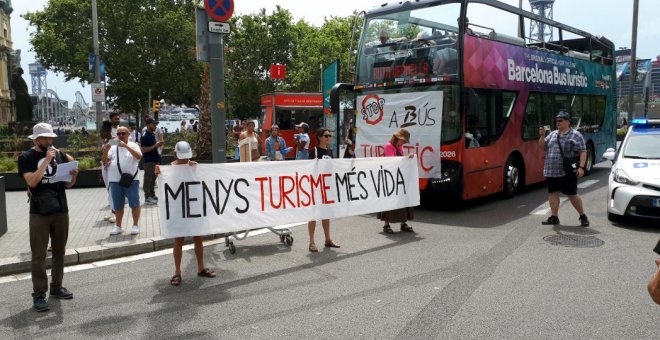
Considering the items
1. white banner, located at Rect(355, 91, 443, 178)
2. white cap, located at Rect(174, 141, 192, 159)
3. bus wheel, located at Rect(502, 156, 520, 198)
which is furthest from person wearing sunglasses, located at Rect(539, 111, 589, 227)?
white cap, located at Rect(174, 141, 192, 159)

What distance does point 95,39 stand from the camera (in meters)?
23.9

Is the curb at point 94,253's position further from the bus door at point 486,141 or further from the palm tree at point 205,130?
the palm tree at point 205,130

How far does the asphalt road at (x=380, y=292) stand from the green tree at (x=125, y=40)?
29753mm

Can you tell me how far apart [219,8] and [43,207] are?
406 centimetres

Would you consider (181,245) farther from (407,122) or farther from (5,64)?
(5,64)

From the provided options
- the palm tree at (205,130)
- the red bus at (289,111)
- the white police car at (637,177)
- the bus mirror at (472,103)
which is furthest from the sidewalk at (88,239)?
the red bus at (289,111)

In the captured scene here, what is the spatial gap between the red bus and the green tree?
12935 mm

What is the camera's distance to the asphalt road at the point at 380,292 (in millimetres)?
4262

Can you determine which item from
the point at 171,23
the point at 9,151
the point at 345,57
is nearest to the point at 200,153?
the point at 9,151

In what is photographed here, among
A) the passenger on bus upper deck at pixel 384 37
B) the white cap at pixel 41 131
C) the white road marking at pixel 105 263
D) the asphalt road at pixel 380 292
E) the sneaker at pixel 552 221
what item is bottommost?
the white road marking at pixel 105 263

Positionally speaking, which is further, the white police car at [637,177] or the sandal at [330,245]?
the white police car at [637,177]

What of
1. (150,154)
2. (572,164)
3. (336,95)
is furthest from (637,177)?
(150,154)

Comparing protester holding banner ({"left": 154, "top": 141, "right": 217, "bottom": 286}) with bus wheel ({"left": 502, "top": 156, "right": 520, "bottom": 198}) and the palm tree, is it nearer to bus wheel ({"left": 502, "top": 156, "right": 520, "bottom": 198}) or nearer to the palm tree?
bus wheel ({"left": 502, "top": 156, "right": 520, "bottom": 198})

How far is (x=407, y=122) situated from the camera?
983 centimetres
